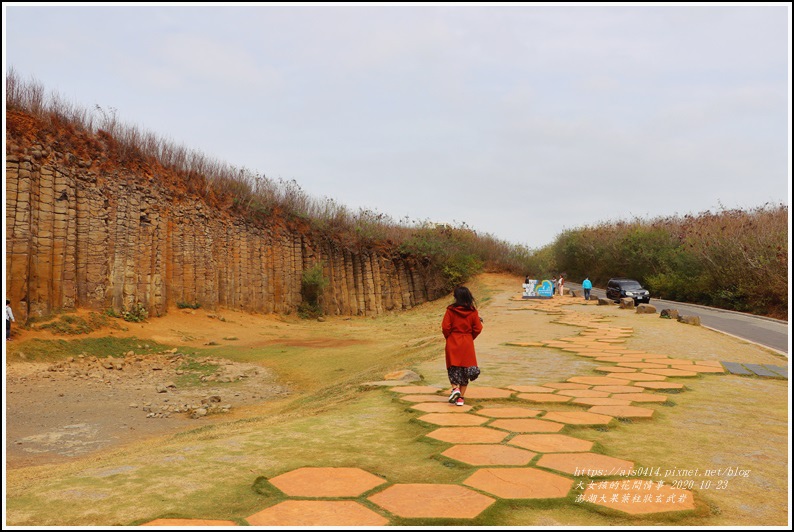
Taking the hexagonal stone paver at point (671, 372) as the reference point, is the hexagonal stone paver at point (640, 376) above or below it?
above

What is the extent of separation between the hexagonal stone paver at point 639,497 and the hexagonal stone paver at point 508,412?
143cm

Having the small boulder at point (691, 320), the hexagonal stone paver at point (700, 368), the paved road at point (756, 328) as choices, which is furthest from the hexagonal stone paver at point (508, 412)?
the small boulder at point (691, 320)

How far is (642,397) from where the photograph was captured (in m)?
4.50

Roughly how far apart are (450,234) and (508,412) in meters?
26.2

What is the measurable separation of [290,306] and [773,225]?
2090 centimetres

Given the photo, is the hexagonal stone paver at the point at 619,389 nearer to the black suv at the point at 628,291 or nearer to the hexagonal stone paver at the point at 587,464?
the hexagonal stone paver at the point at 587,464

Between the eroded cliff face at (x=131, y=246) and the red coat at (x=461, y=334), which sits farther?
the eroded cliff face at (x=131, y=246)

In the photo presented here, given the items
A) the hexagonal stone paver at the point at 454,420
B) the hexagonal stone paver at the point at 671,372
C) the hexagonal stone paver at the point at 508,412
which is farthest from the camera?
the hexagonal stone paver at the point at 671,372

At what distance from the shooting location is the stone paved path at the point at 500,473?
2.14 metres


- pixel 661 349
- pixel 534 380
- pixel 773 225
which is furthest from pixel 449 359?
pixel 773 225

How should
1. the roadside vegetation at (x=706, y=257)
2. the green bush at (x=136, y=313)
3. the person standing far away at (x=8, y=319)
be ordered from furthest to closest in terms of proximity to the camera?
1. the roadside vegetation at (x=706, y=257)
2. the green bush at (x=136, y=313)
3. the person standing far away at (x=8, y=319)

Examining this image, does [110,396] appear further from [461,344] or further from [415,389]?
[461,344]

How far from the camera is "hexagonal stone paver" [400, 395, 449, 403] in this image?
174 inches

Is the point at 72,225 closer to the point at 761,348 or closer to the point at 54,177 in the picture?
the point at 54,177
